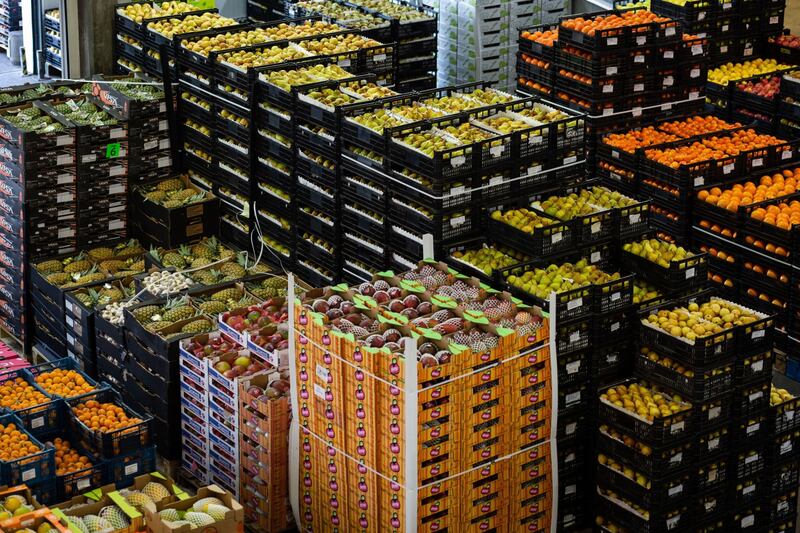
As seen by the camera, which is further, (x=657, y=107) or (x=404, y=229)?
(x=657, y=107)

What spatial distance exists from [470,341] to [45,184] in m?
5.13

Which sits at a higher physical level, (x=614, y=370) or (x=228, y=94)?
(x=228, y=94)

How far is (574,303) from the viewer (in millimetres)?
9383

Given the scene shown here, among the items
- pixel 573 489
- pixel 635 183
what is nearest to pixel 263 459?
pixel 573 489

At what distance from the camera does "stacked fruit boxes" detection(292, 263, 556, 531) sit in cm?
873

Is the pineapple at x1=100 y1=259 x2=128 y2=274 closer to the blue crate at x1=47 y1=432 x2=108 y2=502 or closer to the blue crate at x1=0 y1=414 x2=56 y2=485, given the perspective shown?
the blue crate at x1=47 y1=432 x2=108 y2=502

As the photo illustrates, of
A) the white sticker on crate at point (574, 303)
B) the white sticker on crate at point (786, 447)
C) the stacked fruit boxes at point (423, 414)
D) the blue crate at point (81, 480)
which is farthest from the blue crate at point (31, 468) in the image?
the white sticker on crate at point (786, 447)

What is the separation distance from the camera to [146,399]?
10852 millimetres

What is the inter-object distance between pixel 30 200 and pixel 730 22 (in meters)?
8.28

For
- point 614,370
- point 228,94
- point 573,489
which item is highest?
point 228,94

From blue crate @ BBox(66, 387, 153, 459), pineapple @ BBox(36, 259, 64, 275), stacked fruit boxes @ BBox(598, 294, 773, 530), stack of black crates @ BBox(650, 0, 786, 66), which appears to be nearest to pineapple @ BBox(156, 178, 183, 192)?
pineapple @ BBox(36, 259, 64, 275)

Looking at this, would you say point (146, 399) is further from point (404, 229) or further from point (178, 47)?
point (178, 47)

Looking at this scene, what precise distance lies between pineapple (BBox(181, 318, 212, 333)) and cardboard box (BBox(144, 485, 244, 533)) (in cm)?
213

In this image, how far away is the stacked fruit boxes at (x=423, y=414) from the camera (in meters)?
8.73
